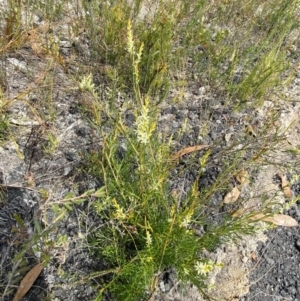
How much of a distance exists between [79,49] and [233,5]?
4.52 ft

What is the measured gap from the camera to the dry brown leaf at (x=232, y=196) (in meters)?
2.33

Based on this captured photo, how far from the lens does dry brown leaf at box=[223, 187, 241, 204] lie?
91.7 inches

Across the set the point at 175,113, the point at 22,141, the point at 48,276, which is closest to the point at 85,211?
the point at 48,276

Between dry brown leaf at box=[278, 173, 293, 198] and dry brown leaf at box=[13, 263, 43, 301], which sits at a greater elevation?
dry brown leaf at box=[278, 173, 293, 198]

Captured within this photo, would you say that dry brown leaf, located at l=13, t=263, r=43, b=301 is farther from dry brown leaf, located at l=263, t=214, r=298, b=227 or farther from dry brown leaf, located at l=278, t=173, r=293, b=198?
dry brown leaf, located at l=278, t=173, r=293, b=198

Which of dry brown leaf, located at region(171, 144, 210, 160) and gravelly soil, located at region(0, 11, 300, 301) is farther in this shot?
dry brown leaf, located at region(171, 144, 210, 160)

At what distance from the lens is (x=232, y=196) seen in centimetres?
236

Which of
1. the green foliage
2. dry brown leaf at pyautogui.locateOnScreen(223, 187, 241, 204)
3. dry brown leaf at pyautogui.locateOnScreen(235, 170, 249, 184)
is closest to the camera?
the green foliage

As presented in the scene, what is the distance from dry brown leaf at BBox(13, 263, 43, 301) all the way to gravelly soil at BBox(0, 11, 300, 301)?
1.3 inches

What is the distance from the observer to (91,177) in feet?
7.11

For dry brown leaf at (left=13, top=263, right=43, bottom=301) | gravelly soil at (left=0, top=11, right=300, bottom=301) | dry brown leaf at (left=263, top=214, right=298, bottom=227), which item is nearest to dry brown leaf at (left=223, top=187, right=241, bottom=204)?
gravelly soil at (left=0, top=11, right=300, bottom=301)

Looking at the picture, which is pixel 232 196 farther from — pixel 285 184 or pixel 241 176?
pixel 285 184

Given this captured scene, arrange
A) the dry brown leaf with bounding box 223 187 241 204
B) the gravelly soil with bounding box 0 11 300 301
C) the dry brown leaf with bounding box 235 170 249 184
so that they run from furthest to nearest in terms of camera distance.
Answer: the dry brown leaf with bounding box 235 170 249 184, the dry brown leaf with bounding box 223 187 241 204, the gravelly soil with bounding box 0 11 300 301

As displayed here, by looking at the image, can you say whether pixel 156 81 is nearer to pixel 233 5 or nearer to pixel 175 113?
pixel 175 113
